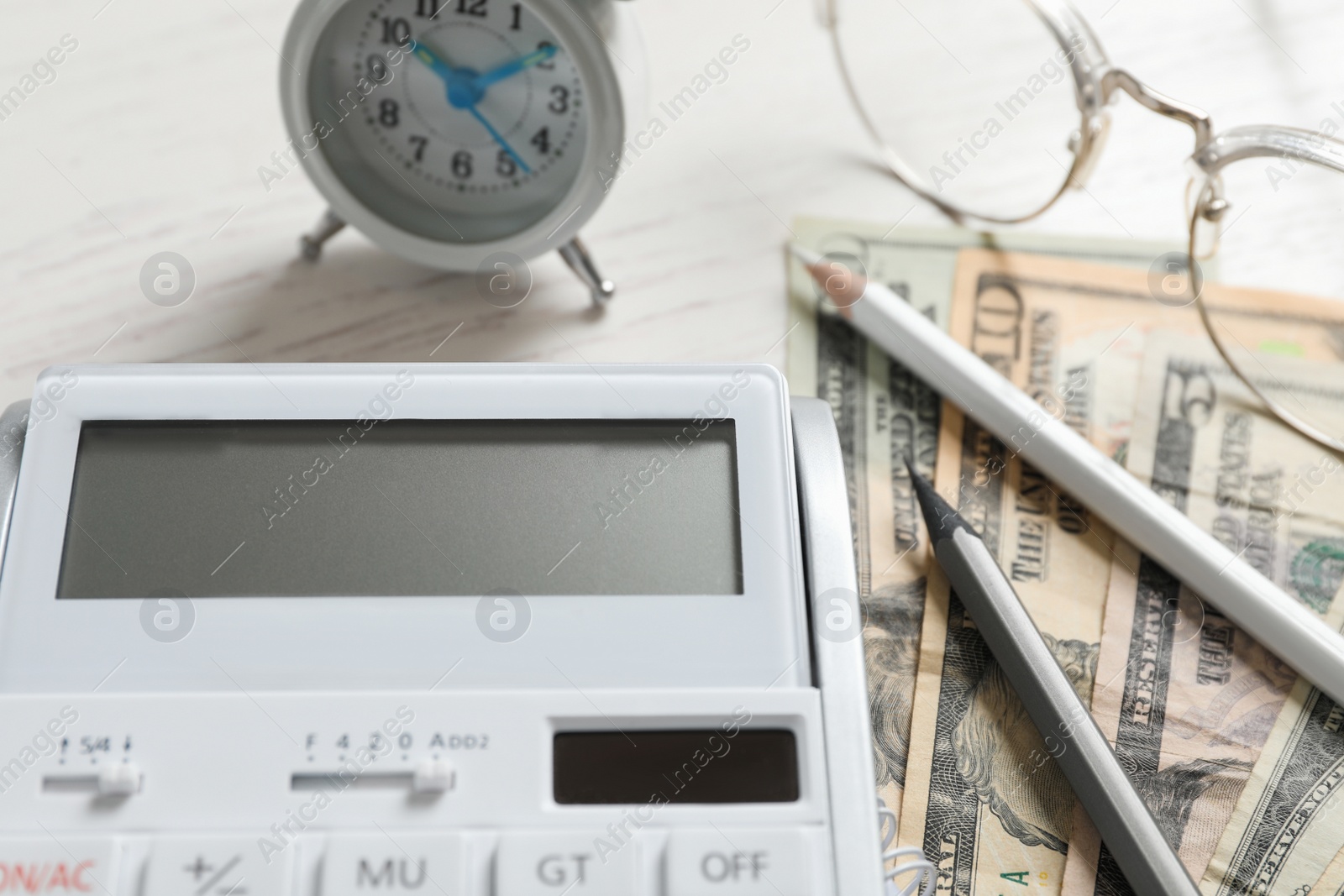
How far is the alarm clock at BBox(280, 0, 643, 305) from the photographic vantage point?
495mm

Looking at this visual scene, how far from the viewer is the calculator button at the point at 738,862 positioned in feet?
1.08

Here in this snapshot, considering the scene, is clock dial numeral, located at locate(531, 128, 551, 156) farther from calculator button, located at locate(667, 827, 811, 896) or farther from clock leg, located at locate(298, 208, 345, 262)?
calculator button, located at locate(667, 827, 811, 896)

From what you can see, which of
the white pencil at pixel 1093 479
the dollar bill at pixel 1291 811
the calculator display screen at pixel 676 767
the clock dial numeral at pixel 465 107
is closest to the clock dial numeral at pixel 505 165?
the clock dial numeral at pixel 465 107

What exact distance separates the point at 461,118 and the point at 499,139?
22mm

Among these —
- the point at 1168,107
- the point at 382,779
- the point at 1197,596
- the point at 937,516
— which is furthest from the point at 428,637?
the point at 1168,107

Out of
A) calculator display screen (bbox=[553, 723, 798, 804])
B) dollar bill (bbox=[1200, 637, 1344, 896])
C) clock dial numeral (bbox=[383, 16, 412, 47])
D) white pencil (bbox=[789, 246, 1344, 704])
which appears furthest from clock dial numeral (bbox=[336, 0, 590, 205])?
dollar bill (bbox=[1200, 637, 1344, 896])

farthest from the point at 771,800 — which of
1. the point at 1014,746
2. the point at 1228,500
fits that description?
→ the point at 1228,500

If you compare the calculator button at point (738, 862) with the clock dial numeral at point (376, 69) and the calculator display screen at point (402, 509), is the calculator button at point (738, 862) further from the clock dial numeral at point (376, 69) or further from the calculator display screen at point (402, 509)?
the clock dial numeral at point (376, 69)

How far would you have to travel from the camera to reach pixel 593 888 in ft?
1.08

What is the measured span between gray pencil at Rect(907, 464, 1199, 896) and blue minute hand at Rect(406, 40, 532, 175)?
0.97 ft

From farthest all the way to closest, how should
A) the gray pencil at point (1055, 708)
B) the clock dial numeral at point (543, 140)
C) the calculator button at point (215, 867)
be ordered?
the clock dial numeral at point (543, 140) < the gray pencil at point (1055, 708) < the calculator button at point (215, 867)

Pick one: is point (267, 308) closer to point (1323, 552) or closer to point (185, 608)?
point (185, 608)

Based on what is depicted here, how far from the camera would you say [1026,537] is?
21.6 inches

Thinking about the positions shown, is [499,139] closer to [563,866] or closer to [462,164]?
[462,164]
